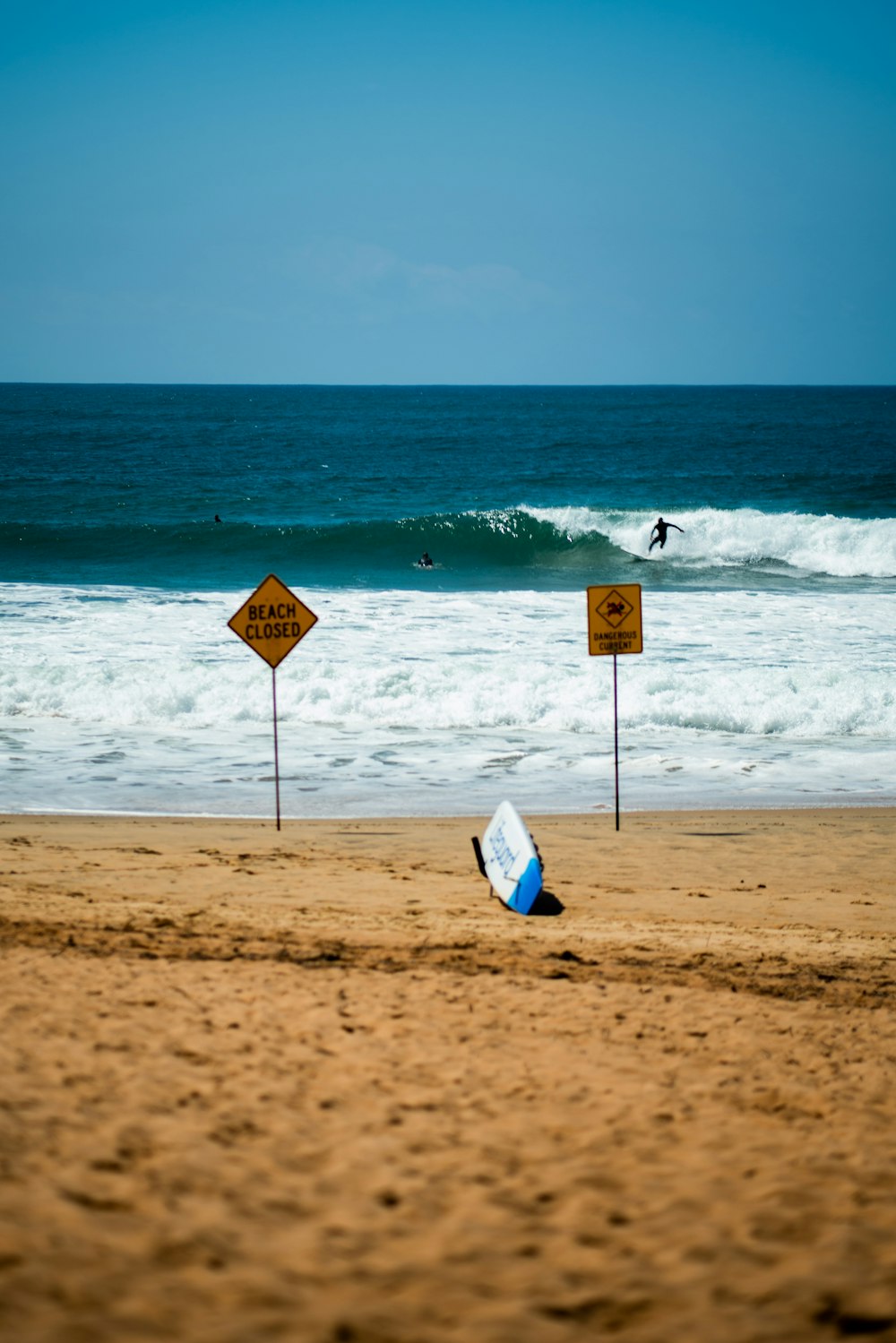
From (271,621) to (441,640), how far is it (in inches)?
391

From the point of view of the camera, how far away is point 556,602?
26.3 m

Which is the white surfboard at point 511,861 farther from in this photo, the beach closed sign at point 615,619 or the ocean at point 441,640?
the ocean at point 441,640

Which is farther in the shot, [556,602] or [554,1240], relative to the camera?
[556,602]

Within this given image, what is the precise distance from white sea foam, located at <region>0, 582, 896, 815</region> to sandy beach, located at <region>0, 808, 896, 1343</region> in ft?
16.6

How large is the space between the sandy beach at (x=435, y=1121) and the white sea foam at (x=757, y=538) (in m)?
29.4

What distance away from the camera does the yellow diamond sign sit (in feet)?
37.9

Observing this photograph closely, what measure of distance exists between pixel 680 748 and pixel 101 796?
7706mm

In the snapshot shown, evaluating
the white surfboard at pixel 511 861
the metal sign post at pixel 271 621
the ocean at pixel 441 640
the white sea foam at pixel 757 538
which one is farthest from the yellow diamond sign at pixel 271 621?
the white sea foam at pixel 757 538

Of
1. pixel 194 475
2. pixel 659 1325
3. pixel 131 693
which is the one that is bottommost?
pixel 659 1325

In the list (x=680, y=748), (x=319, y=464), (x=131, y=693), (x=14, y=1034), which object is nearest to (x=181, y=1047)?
(x=14, y=1034)

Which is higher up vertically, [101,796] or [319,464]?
[319,464]

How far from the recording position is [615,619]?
1164 centimetres

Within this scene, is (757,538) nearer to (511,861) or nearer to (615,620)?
(615,620)

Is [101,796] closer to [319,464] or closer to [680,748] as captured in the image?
[680,748]
